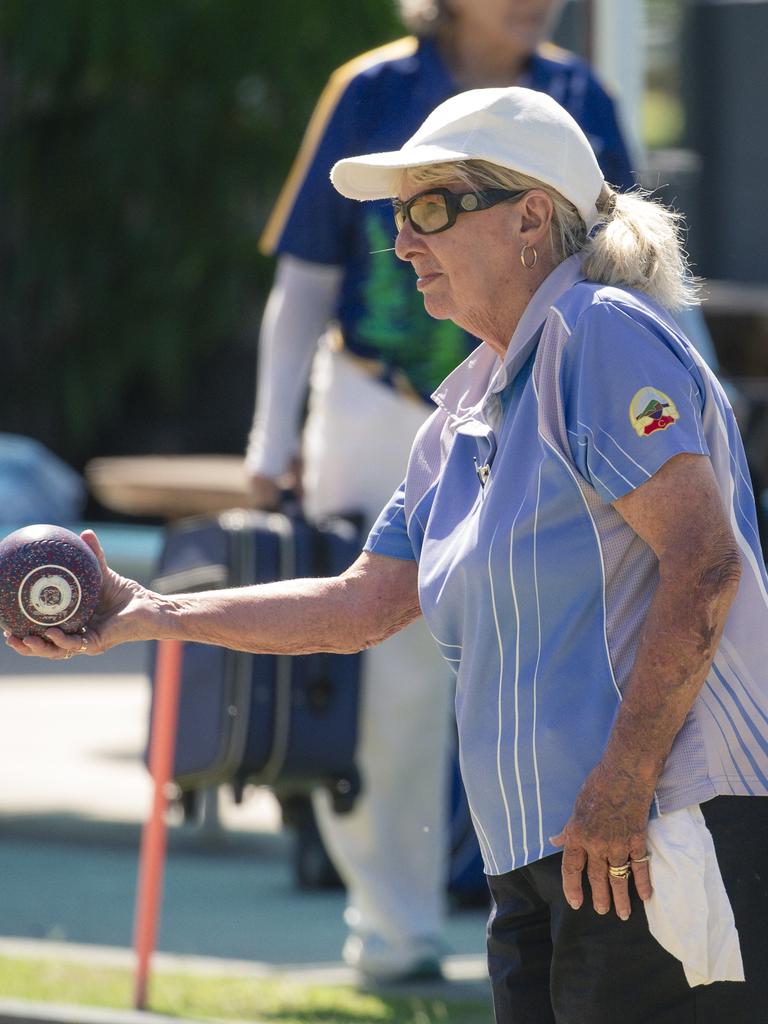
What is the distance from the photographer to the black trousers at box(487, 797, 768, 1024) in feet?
7.53

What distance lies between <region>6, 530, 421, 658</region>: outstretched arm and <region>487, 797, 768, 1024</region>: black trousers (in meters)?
0.47

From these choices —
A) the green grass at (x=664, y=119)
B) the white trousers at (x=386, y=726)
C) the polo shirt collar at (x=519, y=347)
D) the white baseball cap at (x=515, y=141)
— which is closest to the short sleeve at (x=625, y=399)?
the polo shirt collar at (x=519, y=347)

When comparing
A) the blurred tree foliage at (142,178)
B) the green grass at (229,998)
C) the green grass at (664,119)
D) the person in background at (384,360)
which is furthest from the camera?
the blurred tree foliage at (142,178)

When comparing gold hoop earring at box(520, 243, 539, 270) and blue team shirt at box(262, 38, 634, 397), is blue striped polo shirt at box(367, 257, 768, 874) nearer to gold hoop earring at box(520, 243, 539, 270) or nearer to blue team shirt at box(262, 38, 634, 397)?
gold hoop earring at box(520, 243, 539, 270)

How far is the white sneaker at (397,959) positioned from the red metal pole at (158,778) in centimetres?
49

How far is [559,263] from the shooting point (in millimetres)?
2490

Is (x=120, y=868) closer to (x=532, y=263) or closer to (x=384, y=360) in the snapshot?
(x=384, y=360)

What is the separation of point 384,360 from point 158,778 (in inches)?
41.7

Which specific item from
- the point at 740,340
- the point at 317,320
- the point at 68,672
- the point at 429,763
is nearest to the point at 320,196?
the point at 317,320

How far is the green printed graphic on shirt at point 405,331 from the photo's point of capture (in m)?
4.35

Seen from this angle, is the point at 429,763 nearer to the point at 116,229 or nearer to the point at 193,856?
the point at 193,856

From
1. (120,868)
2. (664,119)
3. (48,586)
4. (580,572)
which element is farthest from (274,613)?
(664,119)

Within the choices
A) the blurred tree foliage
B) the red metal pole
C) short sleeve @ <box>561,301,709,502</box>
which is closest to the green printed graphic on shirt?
the red metal pole

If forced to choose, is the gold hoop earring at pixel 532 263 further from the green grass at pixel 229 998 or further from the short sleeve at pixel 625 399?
the green grass at pixel 229 998
